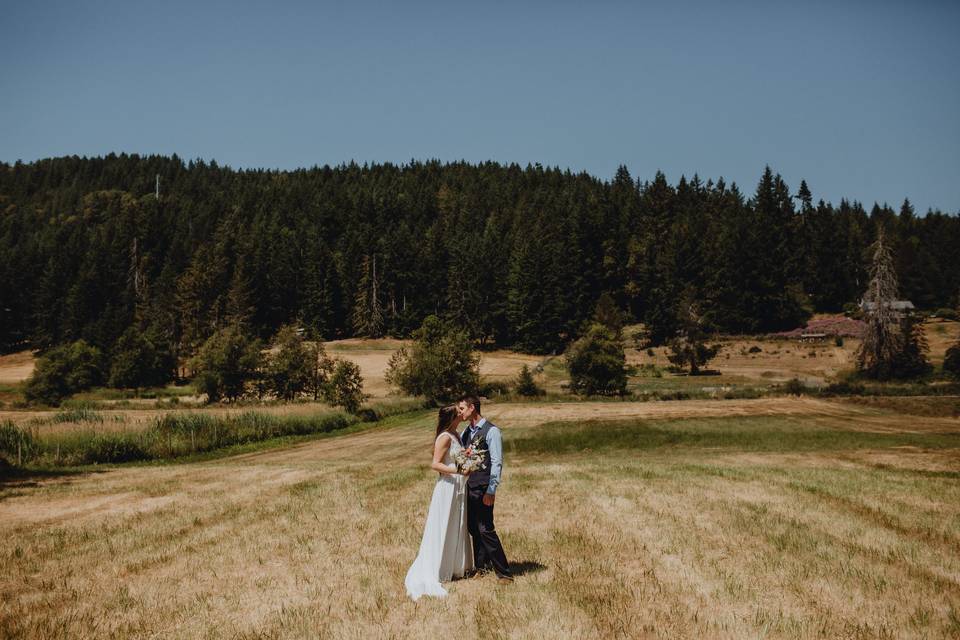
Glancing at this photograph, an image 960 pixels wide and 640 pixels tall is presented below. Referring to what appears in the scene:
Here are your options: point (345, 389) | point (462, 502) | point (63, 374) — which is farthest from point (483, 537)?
point (63, 374)

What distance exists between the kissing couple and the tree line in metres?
75.0

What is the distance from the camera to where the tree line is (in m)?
94.8

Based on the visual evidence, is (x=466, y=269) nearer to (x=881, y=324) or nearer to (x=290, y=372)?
(x=290, y=372)

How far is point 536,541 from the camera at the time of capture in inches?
409

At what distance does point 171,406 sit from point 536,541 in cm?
5108

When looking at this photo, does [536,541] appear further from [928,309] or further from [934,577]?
[928,309]

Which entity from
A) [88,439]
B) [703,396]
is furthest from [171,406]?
[703,396]

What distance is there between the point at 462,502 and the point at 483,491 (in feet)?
1.11

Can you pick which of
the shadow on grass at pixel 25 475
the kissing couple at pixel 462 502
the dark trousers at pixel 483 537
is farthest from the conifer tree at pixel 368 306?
the kissing couple at pixel 462 502

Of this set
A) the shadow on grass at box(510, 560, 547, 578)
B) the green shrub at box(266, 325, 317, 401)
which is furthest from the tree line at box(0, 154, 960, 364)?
the shadow on grass at box(510, 560, 547, 578)

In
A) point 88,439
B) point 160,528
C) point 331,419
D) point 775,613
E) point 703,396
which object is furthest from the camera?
point 703,396

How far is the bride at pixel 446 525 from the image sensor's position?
8188 mm

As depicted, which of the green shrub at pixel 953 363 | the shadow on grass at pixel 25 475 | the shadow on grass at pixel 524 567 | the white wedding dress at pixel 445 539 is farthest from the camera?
the green shrub at pixel 953 363

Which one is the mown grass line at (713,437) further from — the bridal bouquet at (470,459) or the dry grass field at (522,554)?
the bridal bouquet at (470,459)
